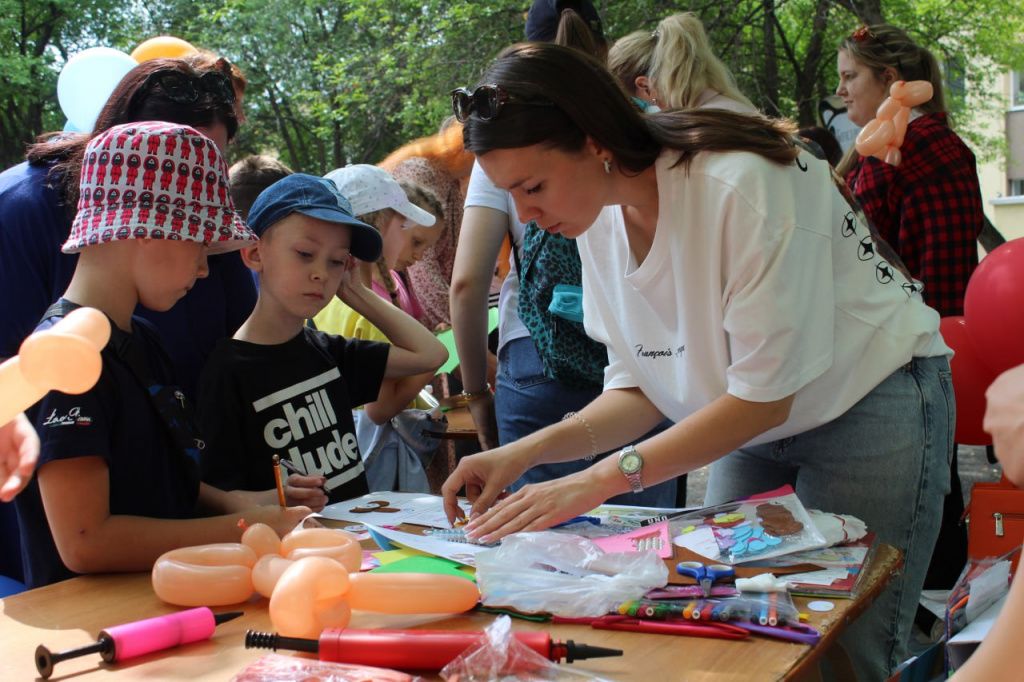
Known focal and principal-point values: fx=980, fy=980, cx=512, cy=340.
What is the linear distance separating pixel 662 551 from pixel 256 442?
1083 mm

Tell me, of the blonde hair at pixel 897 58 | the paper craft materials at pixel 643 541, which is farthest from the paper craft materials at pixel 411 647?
the blonde hair at pixel 897 58

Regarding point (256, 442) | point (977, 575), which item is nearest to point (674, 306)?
point (977, 575)

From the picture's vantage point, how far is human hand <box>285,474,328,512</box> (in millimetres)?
1941

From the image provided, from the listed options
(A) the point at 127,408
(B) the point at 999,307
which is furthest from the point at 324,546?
(B) the point at 999,307

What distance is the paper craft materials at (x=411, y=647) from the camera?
115 cm

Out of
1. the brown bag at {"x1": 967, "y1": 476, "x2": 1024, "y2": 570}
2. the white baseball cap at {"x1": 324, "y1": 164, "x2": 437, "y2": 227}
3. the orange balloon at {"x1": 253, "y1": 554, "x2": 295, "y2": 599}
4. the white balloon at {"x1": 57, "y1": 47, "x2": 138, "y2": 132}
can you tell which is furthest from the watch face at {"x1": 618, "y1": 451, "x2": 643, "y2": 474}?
the white balloon at {"x1": 57, "y1": 47, "x2": 138, "y2": 132}

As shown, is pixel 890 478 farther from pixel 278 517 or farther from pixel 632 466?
pixel 278 517

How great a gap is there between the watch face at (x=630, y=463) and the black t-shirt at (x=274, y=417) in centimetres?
87

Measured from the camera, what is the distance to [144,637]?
4.11 feet

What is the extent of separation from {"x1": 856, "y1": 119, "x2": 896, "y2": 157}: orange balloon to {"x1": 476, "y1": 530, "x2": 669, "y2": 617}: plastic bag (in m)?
2.65

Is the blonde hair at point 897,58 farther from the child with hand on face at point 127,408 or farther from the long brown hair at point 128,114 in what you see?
the child with hand on face at point 127,408

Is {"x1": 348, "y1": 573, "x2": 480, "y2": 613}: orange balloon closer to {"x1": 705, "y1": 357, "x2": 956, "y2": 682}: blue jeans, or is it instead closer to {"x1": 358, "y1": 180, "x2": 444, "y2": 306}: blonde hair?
{"x1": 705, "y1": 357, "x2": 956, "y2": 682}: blue jeans

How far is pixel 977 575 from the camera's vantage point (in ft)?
4.39

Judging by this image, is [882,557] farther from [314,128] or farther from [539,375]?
[314,128]
